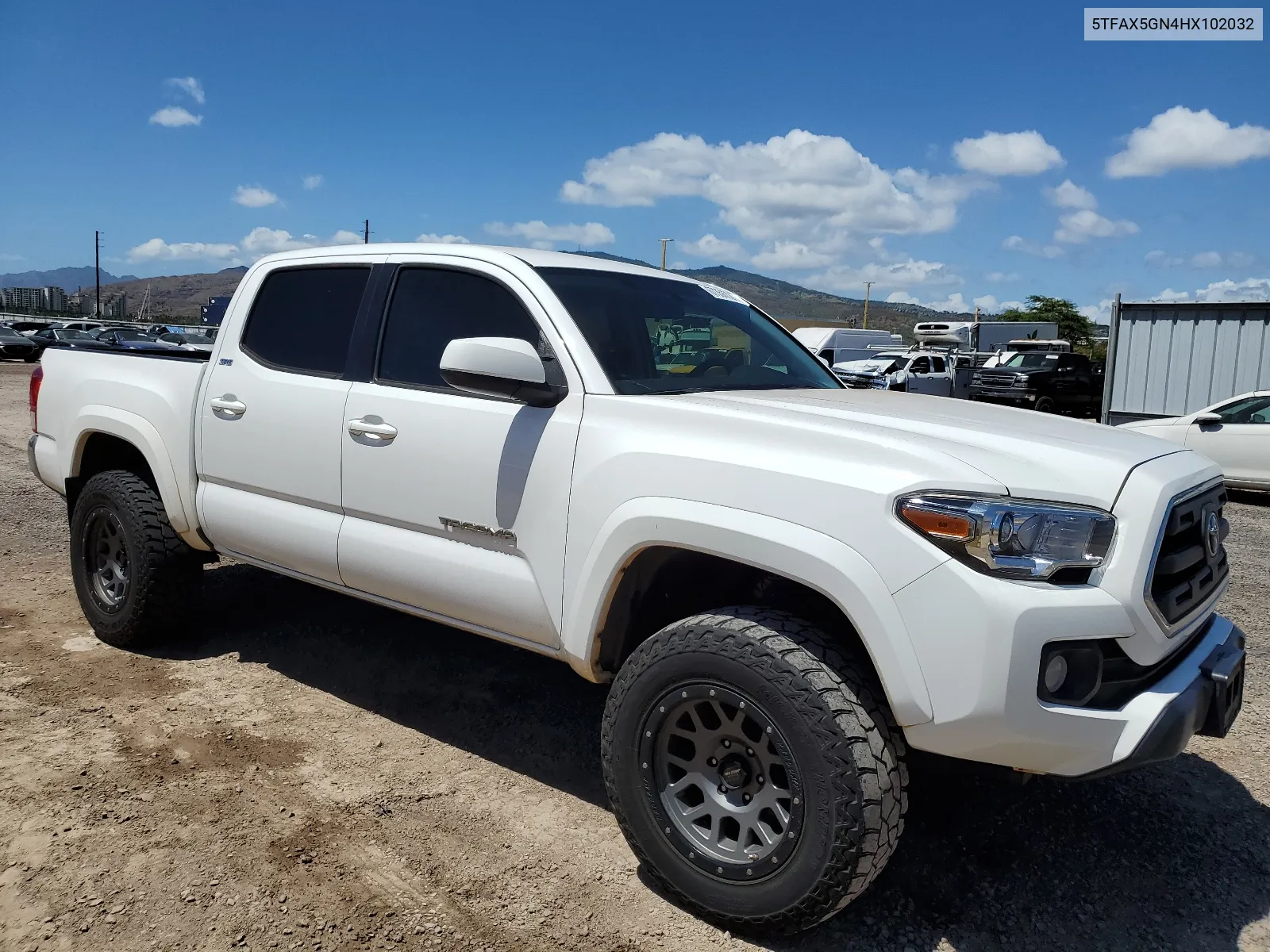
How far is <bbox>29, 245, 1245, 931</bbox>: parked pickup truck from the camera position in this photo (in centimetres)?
225

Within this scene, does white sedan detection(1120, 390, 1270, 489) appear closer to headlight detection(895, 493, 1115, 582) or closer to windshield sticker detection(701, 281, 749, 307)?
windshield sticker detection(701, 281, 749, 307)

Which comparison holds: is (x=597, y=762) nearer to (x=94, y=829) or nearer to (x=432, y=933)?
(x=432, y=933)

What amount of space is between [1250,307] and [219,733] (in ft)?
57.8

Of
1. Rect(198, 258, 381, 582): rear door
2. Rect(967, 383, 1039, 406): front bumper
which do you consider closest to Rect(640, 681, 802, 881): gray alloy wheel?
Rect(198, 258, 381, 582): rear door

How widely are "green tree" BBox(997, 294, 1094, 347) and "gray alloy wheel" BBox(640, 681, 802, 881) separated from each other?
72298mm

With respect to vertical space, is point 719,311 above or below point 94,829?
above

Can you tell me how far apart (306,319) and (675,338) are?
1586 mm

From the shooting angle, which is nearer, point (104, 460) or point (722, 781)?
point (722, 781)

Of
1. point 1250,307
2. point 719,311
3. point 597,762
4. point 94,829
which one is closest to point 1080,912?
point 597,762

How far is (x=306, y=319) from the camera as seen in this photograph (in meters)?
3.99

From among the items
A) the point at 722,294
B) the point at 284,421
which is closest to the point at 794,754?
the point at 722,294

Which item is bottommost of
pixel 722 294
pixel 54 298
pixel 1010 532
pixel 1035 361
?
pixel 1010 532

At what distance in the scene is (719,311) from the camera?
397 cm

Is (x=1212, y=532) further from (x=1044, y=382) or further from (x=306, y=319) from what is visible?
(x=1044, y=382)
